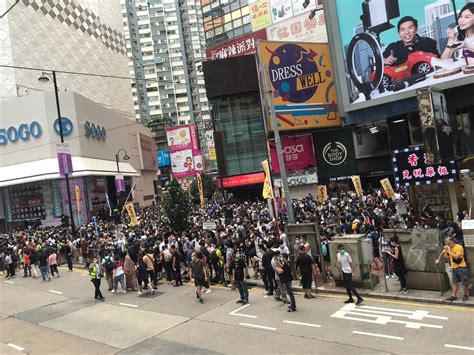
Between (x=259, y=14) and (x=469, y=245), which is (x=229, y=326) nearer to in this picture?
(x=469, y=245)

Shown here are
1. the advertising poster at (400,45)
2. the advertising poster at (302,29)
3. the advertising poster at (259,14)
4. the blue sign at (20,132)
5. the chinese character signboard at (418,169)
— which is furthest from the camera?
the advertising poster at (259,14)

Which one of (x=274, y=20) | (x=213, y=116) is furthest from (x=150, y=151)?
(x=274, y=20)

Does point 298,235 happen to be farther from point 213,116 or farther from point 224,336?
point 213,116

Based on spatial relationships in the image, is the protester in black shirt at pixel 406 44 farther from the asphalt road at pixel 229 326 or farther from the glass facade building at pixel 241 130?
the glass facade building at pixel 241 130

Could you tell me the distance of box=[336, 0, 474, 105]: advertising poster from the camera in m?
27.8

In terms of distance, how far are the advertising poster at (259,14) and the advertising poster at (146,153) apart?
2499cm

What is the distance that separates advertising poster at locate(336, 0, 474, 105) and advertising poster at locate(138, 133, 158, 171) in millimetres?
43381

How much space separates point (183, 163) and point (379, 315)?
2192 inches

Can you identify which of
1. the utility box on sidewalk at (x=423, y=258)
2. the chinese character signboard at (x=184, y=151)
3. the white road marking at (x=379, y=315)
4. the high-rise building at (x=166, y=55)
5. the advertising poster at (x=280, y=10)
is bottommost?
the white road marking at (x=379, y=315)

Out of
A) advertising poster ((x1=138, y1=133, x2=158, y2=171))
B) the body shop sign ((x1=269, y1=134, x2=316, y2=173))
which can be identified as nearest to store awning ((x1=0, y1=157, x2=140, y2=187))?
the body shop sign ((x1=269, y1=134, x2=316, y2=173))

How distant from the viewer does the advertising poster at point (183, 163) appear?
6353 centimetres

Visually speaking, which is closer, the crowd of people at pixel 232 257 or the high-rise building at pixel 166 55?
the crowd of people at pixel 232 257

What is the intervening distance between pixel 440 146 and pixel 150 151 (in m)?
61.8

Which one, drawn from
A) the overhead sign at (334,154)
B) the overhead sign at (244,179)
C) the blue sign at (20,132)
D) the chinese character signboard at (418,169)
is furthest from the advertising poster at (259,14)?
the chinese character signboard at (418,169)
